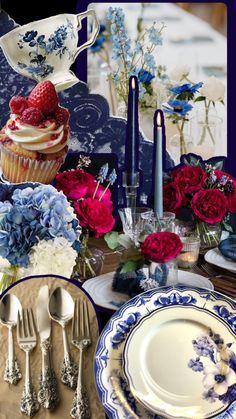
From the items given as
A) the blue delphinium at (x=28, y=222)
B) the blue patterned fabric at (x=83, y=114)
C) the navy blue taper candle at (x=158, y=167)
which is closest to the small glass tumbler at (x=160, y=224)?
the navy blue taper candle at (x=158, y=167)

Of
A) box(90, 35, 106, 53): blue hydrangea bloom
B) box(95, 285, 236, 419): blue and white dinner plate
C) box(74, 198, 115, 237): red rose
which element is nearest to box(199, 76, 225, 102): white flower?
box(90, 35, 106, 53): blue hydrangea bloom

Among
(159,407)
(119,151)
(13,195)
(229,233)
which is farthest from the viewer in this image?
(119,151)

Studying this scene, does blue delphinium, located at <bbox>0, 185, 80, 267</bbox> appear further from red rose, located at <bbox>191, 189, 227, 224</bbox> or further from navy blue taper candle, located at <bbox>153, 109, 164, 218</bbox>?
red rose, located at <bbox>191, 189, 227, 224</bbox>

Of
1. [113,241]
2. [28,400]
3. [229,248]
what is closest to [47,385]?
[28,400]

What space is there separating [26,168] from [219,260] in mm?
417

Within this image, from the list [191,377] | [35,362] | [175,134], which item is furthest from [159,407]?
[175,134]

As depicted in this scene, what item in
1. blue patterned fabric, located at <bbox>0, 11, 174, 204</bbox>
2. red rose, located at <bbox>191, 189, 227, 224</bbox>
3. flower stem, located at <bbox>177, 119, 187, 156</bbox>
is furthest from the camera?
flower stem, located at <bbox>177, 119, 187, 156</bbox>

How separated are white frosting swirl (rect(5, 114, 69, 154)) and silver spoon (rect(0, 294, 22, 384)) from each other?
0.34 metres

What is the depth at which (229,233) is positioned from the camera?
1418mm

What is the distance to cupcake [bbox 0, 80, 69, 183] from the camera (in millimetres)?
1104

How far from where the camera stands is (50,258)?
946mm

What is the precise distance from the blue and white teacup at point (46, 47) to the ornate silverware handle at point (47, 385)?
0.59 m

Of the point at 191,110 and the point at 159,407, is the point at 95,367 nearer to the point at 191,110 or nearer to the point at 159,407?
the point at 159,407

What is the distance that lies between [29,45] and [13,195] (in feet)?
1.17
